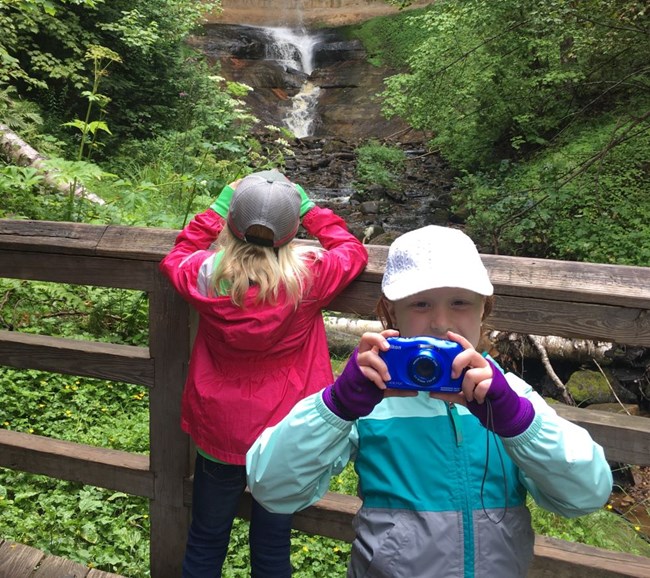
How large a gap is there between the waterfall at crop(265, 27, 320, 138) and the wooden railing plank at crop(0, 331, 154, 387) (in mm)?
19023

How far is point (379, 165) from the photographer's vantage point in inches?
610

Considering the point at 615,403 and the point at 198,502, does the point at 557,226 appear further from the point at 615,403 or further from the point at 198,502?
the point at 198,502

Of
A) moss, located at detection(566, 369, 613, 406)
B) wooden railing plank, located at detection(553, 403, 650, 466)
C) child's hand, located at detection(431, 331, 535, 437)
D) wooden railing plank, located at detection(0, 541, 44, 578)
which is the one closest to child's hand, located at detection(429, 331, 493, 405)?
child's hand, located at detection(431, 331, 535, 437)

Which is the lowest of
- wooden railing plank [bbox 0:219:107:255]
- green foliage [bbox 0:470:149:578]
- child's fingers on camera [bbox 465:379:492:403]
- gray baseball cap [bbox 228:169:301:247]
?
green foliage [bbox 0:470:149:578]

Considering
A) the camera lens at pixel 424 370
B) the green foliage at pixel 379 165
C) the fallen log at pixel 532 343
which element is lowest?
the fallen log at pixel 532 343

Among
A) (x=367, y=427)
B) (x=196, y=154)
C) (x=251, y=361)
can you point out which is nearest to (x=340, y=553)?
(x=251, y=361)

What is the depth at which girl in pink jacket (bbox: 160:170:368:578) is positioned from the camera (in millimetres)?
1799

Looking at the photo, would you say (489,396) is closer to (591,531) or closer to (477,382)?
(477,382)

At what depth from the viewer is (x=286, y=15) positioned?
28.8m

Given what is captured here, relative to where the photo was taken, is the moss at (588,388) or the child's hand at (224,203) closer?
the child's hand at (224,203)

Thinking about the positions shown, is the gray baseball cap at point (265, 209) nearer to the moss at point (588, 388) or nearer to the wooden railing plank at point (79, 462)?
the wooden railing plank at point (79, 462)

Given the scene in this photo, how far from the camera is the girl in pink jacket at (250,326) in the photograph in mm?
1799

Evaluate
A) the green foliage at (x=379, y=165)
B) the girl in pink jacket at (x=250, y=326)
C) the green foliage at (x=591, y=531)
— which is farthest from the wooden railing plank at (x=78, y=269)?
the green foliage at (x=379, y=165)

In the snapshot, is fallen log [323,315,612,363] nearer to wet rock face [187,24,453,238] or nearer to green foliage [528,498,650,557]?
green foliage [528,498,650,557]
